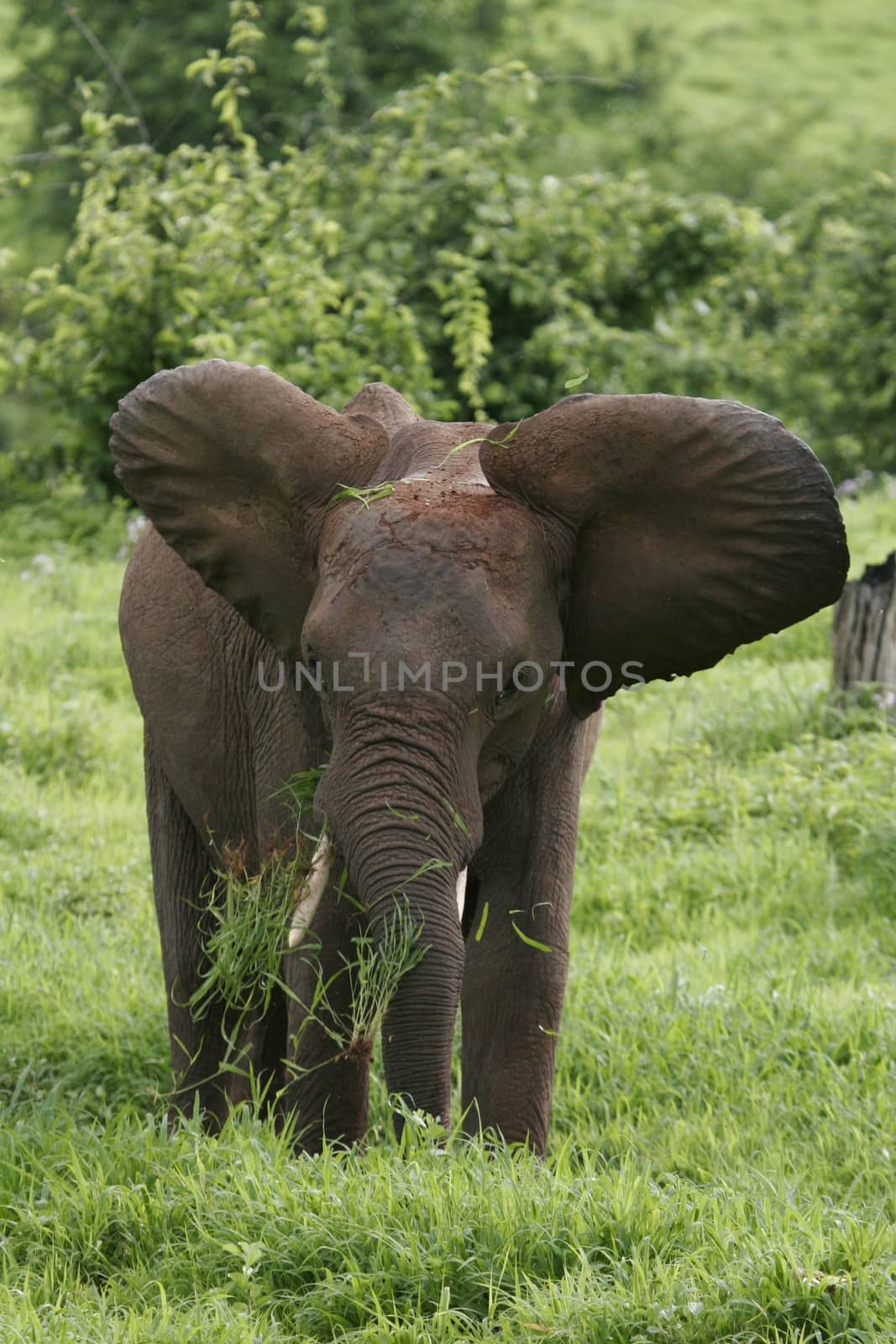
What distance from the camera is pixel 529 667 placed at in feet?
13.8

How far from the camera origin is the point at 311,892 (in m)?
4.33

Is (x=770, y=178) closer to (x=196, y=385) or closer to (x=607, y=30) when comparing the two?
(x=607, y=30)

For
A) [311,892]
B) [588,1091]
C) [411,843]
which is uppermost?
[411,843]

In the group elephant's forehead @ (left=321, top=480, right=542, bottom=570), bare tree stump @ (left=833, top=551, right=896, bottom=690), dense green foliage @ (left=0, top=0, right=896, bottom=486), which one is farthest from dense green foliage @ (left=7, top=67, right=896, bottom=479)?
elephant's forehead @ (left=321, top=480, right=542, bottom=570)

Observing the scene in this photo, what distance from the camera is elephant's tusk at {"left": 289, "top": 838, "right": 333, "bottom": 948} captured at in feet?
13.9

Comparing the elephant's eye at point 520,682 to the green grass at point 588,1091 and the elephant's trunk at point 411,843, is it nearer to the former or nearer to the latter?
the elephant's trunk at point 411,843

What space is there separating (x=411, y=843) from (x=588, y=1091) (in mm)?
2112

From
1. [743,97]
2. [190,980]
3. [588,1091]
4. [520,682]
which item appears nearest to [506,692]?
[520,682]

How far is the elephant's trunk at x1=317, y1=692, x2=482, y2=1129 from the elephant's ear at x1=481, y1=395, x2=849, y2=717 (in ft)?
2.20

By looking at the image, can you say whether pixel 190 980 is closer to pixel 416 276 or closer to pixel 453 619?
pixel 453 619

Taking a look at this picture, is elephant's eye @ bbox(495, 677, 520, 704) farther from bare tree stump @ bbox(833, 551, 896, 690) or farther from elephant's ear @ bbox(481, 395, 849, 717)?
bare tree stump @ bbox(833, 551, 896, 690)

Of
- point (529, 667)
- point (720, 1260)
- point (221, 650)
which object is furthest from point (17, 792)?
point (720, 1260)

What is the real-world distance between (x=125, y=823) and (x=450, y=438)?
3885 mm

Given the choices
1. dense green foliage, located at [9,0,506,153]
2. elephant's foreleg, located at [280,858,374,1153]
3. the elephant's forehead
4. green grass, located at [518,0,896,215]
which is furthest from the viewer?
green grass, located at [518,0,896,215]
